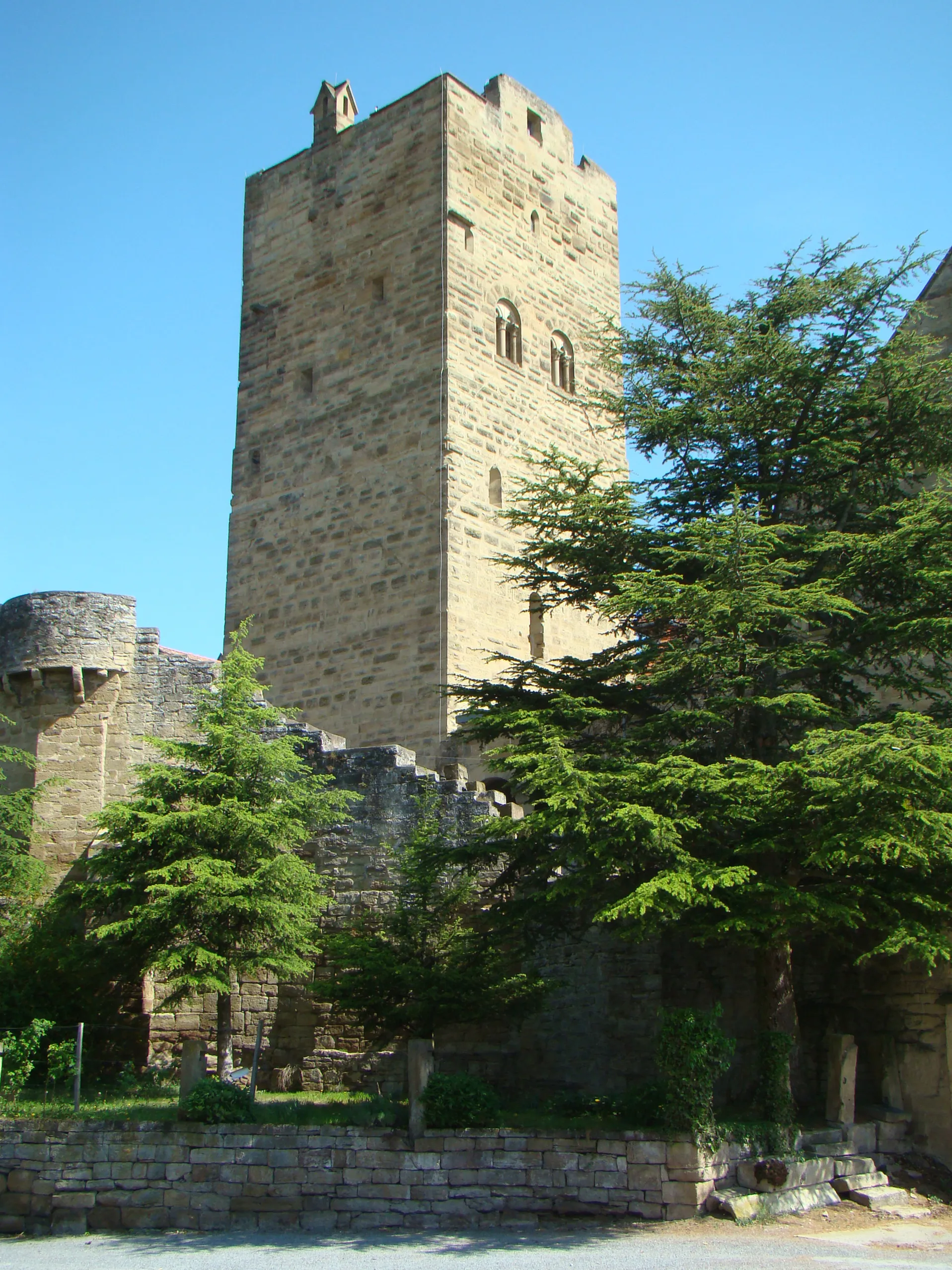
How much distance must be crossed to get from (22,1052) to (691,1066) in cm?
642

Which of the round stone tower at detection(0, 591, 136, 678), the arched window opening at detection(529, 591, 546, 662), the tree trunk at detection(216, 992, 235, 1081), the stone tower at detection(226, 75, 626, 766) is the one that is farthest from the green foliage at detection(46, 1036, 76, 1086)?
the arched window opening at detection(529, 591, 546, 662)

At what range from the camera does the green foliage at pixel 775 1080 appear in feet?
38.5

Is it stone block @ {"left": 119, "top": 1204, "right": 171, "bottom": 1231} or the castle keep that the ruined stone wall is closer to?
the castle keep

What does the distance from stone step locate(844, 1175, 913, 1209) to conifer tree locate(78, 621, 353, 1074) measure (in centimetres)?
537

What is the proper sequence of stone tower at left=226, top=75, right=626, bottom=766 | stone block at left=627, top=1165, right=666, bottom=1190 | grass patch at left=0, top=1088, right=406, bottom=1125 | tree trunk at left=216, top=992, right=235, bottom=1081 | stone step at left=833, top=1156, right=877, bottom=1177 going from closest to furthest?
stone block at left=627, top=1165, right=666, bottom=1190 → grass patch at left=0, top=1088, right=406, bottom=1125 → stone step at left=833, top=1156, right=877, bottom=1177 → tree trunk at left=216, top=992, right=235, bottom=1081 → stone tower at left=226, top=75, right=626, bottom=766

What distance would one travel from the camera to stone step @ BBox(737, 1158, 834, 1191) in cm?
1108

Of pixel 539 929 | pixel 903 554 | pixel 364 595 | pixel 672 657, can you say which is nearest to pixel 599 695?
pixel 672 657

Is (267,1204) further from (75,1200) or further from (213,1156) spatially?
(75,1200)

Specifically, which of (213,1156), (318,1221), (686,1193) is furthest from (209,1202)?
(686,1193)

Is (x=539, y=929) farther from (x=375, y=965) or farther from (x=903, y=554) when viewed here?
(x=903, y=554)

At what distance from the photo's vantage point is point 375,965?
12555 millimetres

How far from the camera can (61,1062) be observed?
501 inches

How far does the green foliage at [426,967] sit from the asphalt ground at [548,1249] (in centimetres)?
221

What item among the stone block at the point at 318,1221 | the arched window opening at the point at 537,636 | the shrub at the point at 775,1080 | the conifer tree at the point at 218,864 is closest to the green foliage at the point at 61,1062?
the conifer tree at the point at 218,864
